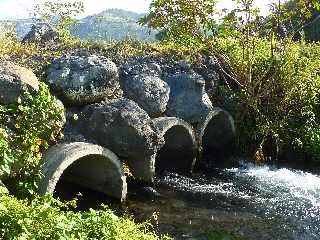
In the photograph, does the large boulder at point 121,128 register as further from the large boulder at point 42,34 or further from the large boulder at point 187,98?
the large boulder at point 42,34

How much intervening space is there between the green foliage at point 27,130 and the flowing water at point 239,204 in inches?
108

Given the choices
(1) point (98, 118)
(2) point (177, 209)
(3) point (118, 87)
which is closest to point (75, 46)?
(3) point (118, 87)

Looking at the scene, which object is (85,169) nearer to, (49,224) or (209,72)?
(49,224)

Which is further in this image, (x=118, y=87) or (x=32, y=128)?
(x=118, y=87)

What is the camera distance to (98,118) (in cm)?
1035

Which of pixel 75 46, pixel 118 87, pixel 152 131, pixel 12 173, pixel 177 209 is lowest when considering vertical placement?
pixel 177 209

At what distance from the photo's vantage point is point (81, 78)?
10.0 metres

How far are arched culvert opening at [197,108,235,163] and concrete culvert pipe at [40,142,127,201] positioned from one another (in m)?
4.71

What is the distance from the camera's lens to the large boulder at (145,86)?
474 inches

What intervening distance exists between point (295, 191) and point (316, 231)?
2607mm

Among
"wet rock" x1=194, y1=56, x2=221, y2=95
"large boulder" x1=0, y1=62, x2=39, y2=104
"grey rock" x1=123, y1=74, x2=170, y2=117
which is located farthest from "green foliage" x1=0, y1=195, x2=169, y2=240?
"wet rock" x1=194, y1=56, x2=221, y2=95

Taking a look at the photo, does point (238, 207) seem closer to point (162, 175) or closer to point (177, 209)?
point (177, 209)

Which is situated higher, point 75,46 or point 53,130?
point 75,46

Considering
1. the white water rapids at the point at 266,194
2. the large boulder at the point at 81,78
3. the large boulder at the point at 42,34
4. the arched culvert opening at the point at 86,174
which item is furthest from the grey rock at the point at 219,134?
the large boulder at the point at 42,34
